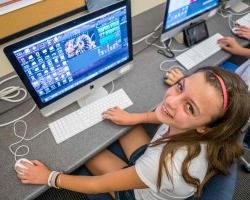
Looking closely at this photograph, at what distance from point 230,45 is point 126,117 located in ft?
2.86

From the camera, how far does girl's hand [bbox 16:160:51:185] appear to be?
3.17ft

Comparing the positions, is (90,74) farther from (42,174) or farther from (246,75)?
(246,75)

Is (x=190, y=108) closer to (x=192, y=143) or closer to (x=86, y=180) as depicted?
(x=192, y=143)

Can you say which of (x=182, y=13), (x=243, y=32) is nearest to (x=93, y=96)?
(x=182, y=13)

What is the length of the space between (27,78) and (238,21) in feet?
4.98

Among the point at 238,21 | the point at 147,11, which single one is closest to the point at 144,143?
the point at 147,11

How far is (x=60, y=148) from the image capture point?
1.08 m

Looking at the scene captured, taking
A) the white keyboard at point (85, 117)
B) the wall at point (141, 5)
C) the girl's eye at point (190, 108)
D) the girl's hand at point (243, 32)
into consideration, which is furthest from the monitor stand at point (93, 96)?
the girl's hand at point (243, 32)

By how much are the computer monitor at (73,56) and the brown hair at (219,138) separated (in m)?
0.44

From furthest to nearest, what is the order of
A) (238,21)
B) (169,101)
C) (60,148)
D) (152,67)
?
(238,21), (152,67), (60,148), (169,101)

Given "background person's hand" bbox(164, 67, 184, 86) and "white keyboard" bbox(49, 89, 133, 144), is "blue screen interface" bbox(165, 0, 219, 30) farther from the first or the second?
"white keyboard" bbox(49, 89, 133, 144)

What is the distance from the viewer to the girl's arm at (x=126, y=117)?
3.84 feet

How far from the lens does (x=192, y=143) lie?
87 centimetres

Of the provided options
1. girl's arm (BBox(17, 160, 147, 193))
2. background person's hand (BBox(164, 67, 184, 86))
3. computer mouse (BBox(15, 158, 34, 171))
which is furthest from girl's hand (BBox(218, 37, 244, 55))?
computer mouse (BBox(15, 158, 34, 171))
